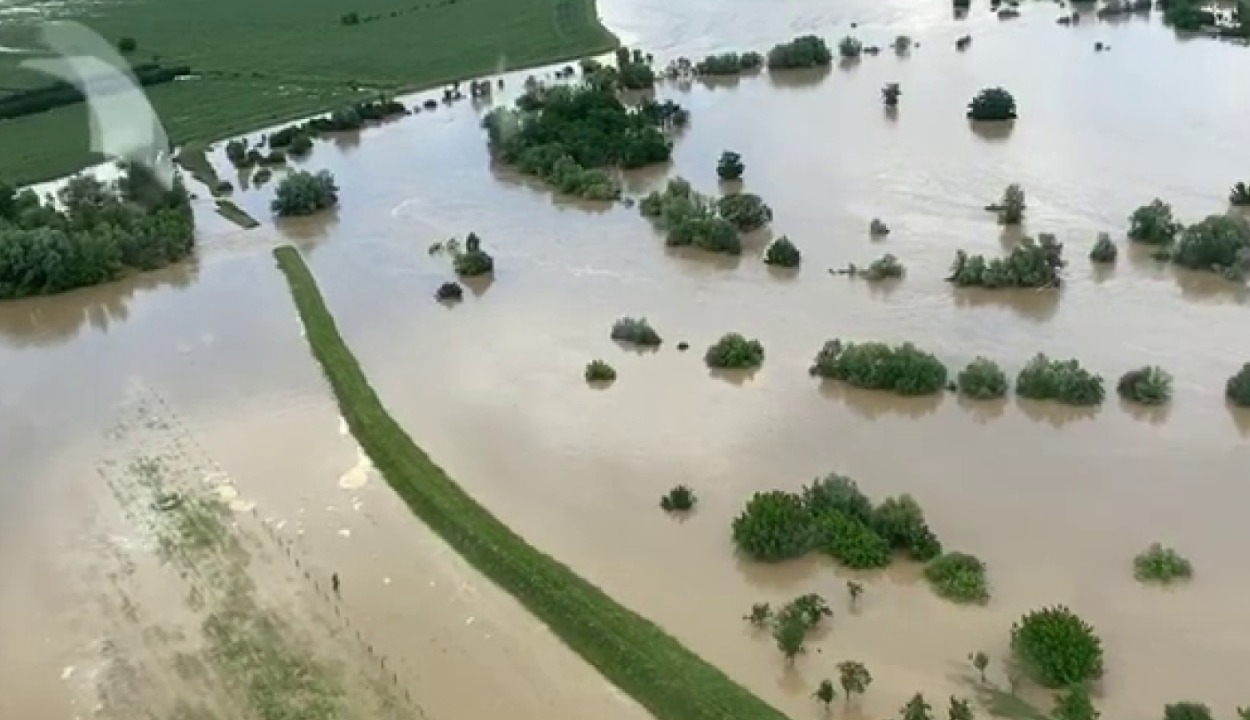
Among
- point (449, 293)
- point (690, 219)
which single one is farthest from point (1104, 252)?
point (449, 293)

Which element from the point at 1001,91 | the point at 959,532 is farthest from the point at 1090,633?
the point at 1001,91

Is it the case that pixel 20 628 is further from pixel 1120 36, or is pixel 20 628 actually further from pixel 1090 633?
pixel 1120 36

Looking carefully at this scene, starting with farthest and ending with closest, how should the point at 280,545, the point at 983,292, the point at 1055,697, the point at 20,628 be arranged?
1. the point at 983,292
2. the point at 280,545
3. the point at 20,628
4. the point at 1055,697

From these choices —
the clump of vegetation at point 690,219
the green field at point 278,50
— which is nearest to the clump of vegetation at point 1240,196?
the clump of vegetation at point 690,219

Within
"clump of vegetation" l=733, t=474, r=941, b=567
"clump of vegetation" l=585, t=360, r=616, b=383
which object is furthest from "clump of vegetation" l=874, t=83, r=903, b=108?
"clump of vegetation" l=733, t=474, r=941, b=567

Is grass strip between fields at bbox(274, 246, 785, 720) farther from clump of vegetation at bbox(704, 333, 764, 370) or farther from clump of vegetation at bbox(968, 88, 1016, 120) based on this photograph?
clump of vegetation at bbox(968, 88, 1016, 120)

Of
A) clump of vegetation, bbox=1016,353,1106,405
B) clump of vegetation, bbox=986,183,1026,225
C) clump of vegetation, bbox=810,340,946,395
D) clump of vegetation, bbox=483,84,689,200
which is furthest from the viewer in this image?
clump of vegetation, bbox=483,84,689,200

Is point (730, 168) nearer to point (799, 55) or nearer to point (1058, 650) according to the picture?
point (799, 55)
